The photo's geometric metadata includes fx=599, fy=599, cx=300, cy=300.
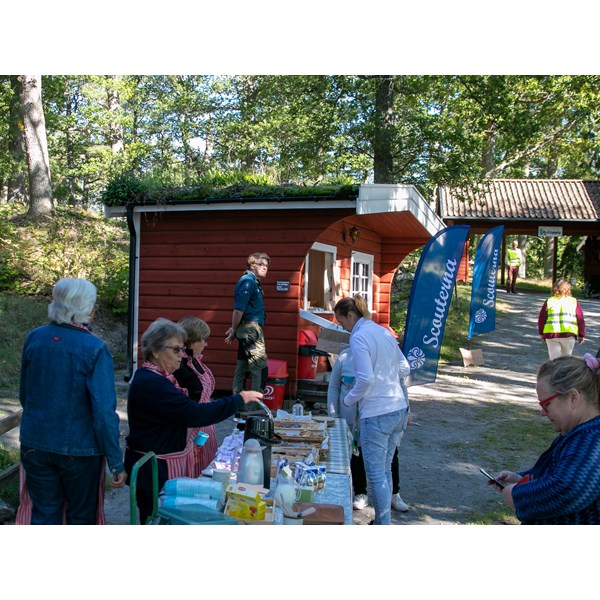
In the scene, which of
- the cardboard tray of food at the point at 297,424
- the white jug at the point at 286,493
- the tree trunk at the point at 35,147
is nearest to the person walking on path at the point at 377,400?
the cardboard tray of food at the point at 297,424

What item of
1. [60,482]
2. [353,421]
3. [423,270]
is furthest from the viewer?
[423,270]

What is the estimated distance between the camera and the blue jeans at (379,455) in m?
3.77

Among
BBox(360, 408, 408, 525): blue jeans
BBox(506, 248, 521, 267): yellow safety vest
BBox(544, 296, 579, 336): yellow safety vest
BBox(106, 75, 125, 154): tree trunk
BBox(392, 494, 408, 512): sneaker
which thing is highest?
BBox(106, 75, 125, 154): tree trunk

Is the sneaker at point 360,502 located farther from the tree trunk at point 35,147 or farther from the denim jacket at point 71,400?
the tree trunk at point 35,147

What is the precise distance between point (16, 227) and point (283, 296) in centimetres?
896

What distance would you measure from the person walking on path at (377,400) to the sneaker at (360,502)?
0.97 m

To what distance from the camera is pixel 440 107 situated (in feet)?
77.9

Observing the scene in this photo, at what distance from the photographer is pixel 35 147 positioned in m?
15.3


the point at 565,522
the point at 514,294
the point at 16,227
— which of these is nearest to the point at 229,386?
the point at 565,522

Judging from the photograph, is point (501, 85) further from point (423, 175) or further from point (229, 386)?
point (229, 386)

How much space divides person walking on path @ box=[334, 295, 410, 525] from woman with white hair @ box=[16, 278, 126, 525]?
1535 mm

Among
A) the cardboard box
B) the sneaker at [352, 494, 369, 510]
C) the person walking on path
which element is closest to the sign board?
the cardboard box

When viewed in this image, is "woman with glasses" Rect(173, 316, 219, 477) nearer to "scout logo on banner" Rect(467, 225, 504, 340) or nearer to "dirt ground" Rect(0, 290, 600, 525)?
"dirt ground" Rect(0, 290, 600, 525)

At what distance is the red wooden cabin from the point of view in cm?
811
